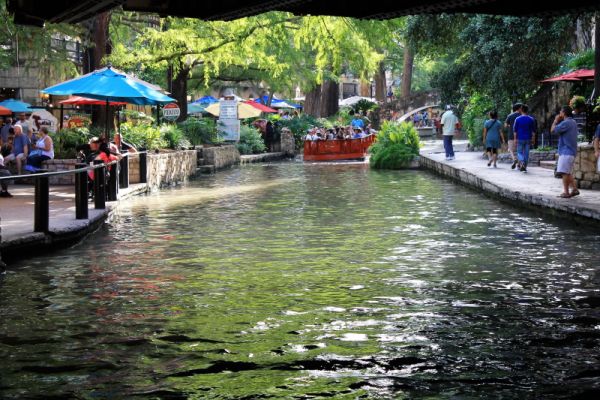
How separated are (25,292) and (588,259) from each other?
6.42 m

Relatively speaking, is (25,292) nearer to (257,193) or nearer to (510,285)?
(510,285)

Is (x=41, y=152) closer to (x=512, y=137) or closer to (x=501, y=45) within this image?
(x=512, y=137)

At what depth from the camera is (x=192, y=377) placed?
634 cm

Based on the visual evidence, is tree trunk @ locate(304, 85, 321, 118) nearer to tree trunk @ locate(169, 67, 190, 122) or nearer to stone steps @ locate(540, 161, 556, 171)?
tree trunk @ locate(169, 67, 190, 122)

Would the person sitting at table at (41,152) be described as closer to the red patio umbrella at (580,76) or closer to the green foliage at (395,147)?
the green foliage at (395,147)

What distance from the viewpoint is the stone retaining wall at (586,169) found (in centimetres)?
1975

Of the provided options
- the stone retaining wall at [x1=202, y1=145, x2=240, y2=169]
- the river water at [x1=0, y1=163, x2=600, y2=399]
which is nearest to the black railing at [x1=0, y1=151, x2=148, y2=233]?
the river water at [x1=0, y1=163, x2=600, y2=399]

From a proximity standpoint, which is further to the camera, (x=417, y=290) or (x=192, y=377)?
(x=417, y=290)

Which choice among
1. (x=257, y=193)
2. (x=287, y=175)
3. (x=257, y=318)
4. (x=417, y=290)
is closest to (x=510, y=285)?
(x=417, y=290)

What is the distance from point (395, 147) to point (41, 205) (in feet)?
75.0

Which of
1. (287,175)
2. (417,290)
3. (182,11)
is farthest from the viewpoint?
(287,175)

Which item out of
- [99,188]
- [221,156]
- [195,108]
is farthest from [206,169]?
[195,108]

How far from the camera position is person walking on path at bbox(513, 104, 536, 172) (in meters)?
25.3

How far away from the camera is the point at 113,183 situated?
65.3ft
